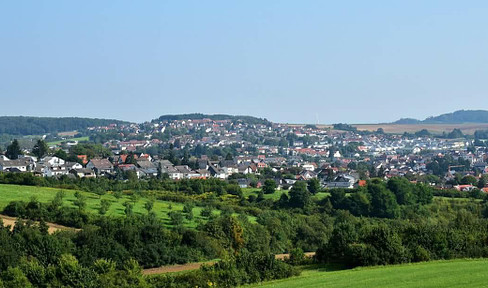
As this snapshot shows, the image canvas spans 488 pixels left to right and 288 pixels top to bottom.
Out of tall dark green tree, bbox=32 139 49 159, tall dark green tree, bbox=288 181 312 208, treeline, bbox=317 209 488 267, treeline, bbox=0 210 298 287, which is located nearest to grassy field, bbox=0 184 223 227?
treeline, bbox=0 210 298 287

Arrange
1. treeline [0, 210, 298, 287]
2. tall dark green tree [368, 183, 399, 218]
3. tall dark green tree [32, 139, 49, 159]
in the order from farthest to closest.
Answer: tall dark green tree [32, 139, 49, 159], tall dark green tree [368, 183, 399, 218], treeline [0, 210, 298, 287]

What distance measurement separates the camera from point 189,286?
77.9 feet

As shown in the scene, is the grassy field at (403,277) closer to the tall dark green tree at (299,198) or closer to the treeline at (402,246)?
the treeline at (402,246)

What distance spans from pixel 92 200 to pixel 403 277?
3459 centimetres

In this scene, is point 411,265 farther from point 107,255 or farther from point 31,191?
point 31,191

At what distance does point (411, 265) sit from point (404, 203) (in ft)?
123

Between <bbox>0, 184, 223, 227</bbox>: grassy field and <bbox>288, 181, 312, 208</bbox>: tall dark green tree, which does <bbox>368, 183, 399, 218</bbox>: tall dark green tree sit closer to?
<bbox>288, 181, 312, 208</bbox>: tall dark green tree

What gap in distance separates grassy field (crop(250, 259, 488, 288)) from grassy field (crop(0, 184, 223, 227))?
882 inches

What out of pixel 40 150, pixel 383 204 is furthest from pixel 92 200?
pixel 40 150

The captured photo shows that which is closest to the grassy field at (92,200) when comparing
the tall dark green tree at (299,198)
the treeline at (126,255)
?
the treeline at (126,255)

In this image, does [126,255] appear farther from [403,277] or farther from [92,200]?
[92,200]

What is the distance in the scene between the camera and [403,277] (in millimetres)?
23594

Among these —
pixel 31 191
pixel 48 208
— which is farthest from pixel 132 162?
pixel 48 208

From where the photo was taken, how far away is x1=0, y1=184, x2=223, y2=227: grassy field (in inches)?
1956
